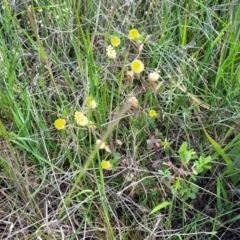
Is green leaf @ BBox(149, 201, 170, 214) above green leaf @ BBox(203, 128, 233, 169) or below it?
below

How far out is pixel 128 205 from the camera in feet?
3.71

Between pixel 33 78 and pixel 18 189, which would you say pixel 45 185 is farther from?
pixel 33 78

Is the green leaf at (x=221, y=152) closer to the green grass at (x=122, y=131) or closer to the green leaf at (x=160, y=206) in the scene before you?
the green grass at (x=122, y=131)

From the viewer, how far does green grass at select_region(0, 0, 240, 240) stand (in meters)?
1.09

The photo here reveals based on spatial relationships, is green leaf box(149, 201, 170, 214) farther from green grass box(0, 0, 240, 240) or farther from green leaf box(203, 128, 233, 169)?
green leaf box(203, 128, 233, 169)

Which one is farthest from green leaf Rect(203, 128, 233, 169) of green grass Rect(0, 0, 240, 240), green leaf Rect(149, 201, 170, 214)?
green leaf Rect(149, 201, 170, 214)

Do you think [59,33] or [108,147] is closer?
[108,147]

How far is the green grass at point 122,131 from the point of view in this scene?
3.59 ft

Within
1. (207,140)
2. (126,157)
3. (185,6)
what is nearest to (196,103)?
(207,140)

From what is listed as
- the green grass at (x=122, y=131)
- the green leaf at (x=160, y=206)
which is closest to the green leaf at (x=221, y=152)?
the green grass at (x=122, y=131)

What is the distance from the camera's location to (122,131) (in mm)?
1187

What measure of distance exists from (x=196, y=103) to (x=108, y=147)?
0.25 metres

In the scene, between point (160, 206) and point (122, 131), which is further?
point (122, 131)

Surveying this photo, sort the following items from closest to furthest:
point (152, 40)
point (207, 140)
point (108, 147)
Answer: point (108, 147), point (207, 140), point (152, 40)
